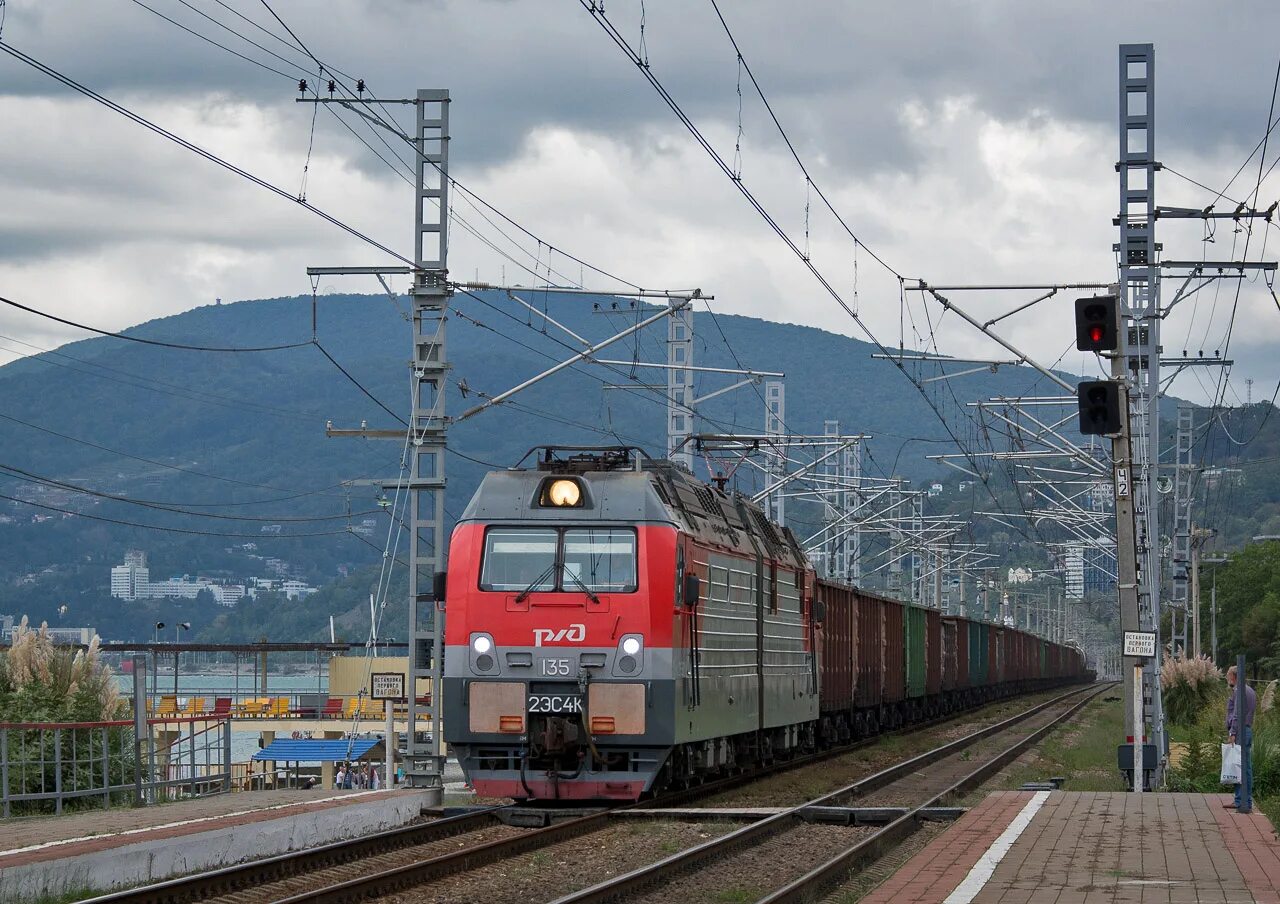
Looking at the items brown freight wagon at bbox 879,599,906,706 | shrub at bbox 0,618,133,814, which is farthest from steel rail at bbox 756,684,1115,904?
brown freight wagon at bbox 879,599,906,706

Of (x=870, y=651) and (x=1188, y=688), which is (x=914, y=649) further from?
(x=1188, y=688)

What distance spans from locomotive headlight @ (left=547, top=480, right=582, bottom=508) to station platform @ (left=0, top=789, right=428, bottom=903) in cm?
356

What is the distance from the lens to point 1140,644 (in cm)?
2181

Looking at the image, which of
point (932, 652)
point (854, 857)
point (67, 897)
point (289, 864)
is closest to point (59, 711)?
point (289, 864)

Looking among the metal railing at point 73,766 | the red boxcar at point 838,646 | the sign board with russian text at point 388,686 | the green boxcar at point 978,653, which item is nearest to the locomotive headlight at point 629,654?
the sign board with russian text at point 388,686

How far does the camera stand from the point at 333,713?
9481cm

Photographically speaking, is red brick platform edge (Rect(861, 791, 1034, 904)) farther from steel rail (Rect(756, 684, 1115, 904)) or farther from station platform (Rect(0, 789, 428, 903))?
station platform (Rect(0, 789, 428, 903))

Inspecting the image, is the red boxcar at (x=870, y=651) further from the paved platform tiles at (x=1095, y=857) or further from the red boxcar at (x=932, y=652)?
the paved platform tiles at (x=1095, y=857)

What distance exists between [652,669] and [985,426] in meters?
20.3

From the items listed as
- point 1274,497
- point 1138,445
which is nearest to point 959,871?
point 1138,445

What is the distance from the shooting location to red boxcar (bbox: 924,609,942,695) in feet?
155

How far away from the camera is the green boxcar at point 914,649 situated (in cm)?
4366

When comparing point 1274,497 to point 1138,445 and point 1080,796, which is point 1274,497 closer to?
point 1138,445

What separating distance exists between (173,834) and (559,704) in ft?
17.2
